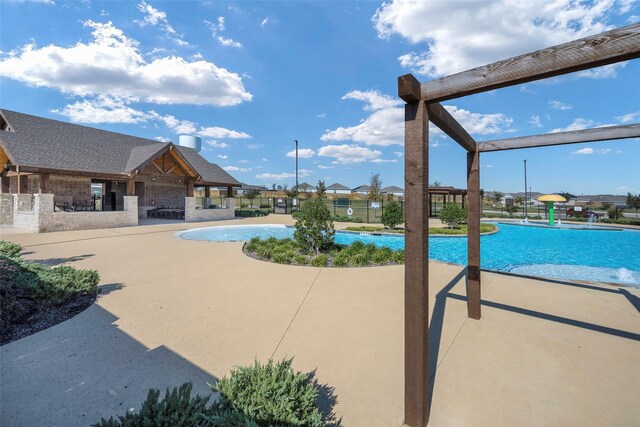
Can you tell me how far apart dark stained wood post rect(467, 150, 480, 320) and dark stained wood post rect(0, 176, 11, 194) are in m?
24.6

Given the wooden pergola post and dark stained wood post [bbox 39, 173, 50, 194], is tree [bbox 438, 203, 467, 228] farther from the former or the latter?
dark stained wood post [bbox 39, 173, 50, 194]

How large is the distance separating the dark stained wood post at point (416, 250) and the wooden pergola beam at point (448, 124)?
257 mm

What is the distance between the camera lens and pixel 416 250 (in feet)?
6.91

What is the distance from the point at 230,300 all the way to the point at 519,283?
585 centimetres

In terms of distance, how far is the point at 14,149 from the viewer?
13.6m

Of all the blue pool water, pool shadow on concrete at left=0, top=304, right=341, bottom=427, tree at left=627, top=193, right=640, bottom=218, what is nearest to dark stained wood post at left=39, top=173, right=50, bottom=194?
the blue pool water

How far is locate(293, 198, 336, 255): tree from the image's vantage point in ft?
30.0

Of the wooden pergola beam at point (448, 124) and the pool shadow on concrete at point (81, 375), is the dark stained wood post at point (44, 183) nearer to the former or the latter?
the pool shadow on concrete at point (81, 375)

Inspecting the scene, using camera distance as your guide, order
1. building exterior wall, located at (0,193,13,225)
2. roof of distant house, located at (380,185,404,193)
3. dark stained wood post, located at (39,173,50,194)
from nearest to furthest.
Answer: dark stained wood post, located at (39,173,50,194)
building exterior wall, located at (0,193,13,225)
roof of distant house, located at (380,185,404,193)

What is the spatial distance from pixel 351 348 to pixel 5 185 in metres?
23.9

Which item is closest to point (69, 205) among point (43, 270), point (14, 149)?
point (14, 149)

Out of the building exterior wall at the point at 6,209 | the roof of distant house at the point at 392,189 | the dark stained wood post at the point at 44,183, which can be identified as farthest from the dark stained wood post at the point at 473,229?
the roof of distant house at the point at 392,189

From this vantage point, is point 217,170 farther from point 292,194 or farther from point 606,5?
point 606,5

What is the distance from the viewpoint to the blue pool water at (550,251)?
8.92 meters
